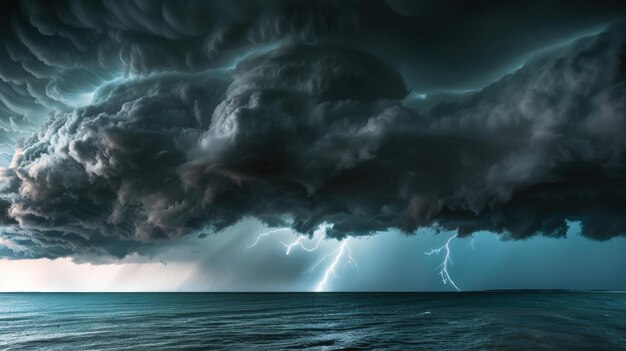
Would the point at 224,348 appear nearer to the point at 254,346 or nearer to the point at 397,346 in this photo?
the point at 254,346

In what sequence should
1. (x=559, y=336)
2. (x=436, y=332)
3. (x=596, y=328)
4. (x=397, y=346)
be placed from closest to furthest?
(x=397, y=346), (x=559, y=336), (x=436, y=332), (x=596, y=328)

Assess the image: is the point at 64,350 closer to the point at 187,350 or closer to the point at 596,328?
the point at 187,350

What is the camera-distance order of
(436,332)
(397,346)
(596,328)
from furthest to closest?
(596,328) → (436,332) → (397,346)

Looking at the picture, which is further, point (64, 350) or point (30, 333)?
point (30, 333)

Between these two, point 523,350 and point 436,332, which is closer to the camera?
point 523,350

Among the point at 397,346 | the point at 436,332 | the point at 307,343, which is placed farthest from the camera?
the point at 436,332

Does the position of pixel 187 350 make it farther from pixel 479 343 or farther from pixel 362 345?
pixel 479 343

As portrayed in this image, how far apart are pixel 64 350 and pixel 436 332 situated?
4355cm

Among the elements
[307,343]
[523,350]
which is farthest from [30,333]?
[523,350]

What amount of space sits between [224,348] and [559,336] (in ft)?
129

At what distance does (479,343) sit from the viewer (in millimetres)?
41719

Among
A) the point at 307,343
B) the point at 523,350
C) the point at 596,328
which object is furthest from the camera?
the point at 596,328

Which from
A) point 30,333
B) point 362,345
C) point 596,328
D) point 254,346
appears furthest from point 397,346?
point 30,333

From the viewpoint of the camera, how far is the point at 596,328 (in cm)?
5609
